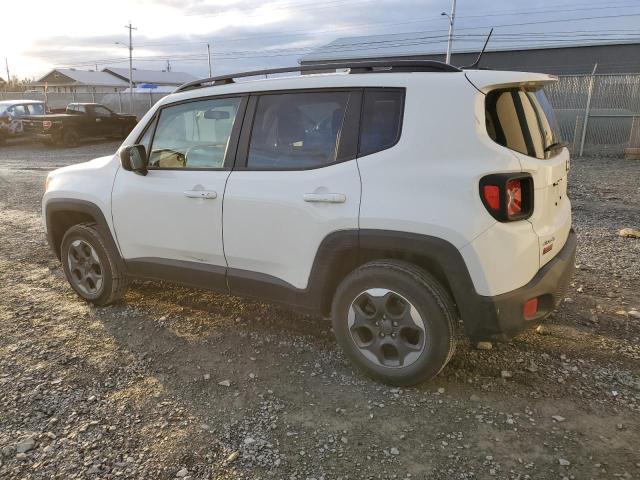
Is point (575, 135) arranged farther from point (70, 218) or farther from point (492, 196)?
point (70, 218)

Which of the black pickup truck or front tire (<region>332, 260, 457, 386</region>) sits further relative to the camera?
the black pickup truck

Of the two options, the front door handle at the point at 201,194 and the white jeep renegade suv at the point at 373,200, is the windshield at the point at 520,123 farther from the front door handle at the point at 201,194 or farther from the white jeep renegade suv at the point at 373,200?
the front door handle at the point at 201,194

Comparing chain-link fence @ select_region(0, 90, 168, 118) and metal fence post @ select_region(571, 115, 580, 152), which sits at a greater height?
chain-link fence @ select_region(0, 90, 168, 118)

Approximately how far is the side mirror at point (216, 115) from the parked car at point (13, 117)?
738 inches

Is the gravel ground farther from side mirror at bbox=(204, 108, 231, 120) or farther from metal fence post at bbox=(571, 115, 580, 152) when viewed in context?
metal fence post at bbox=(571, 115, 580, 152)

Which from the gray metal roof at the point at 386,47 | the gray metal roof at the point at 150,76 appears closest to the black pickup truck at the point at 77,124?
the gray metal roof at the point at 386,47

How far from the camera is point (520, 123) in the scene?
2.89 meters

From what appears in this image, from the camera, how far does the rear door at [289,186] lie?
2.99 meters

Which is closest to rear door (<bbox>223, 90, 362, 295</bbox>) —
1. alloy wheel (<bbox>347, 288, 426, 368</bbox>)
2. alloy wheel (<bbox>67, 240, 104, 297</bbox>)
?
alloy wheel (<bbox>347, 288, 426, 368</bbox>)

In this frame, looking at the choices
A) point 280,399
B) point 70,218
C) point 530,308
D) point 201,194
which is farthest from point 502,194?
point 70,218

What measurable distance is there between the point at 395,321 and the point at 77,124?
1985 centimetres

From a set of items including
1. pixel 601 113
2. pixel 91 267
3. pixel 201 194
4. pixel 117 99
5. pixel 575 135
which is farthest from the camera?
pixel 117 99

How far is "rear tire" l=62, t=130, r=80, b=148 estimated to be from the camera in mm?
19203

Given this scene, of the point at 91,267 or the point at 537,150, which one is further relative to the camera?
the point at 91,267
